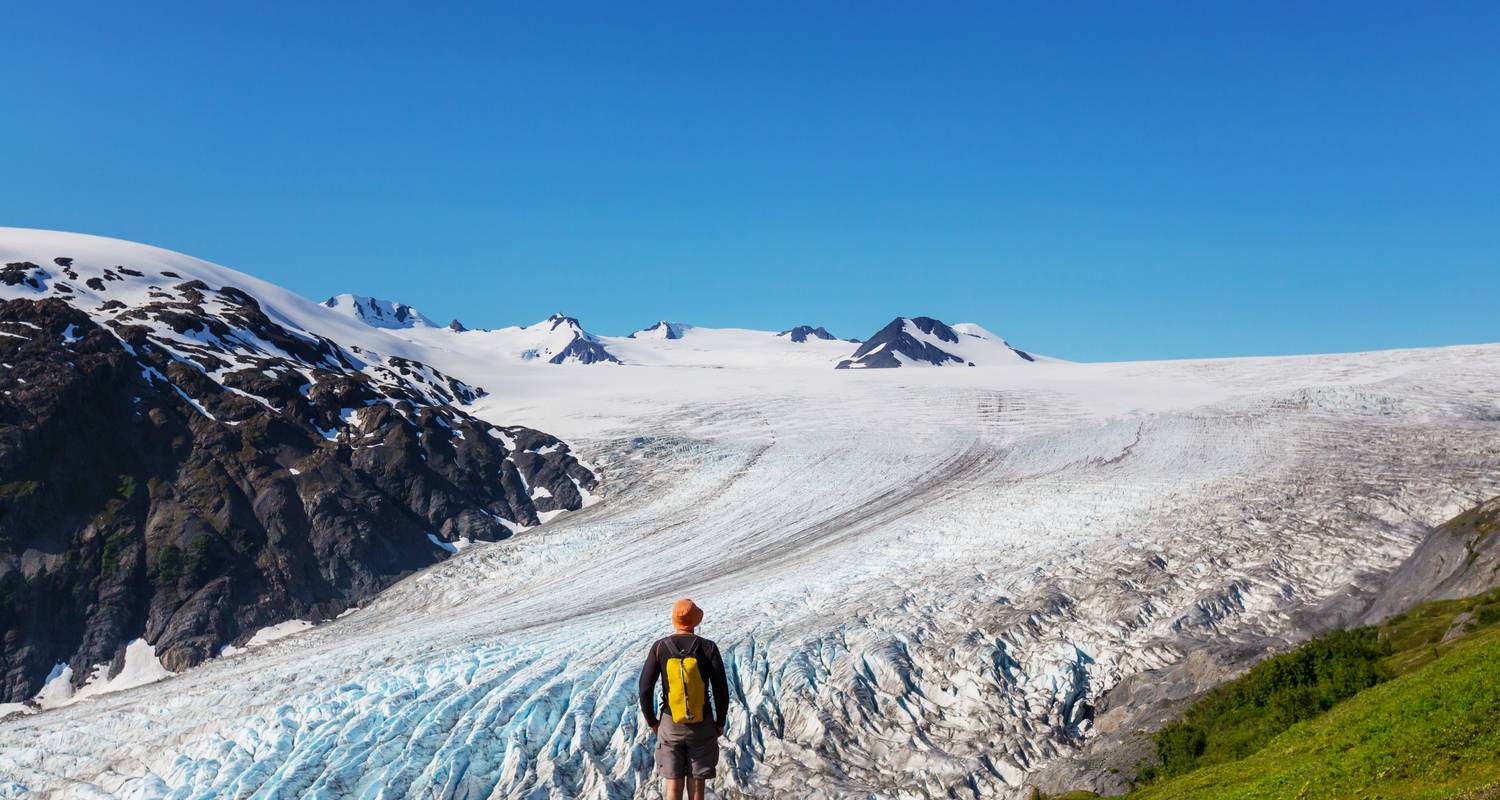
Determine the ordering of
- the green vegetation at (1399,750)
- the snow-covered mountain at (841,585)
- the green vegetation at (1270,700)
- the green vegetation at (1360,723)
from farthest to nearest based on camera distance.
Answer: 1. the snow-covered mountain at (841,585)
2. the green vegetation at (1270,700)
3. the green vegetation at (1360,723)
4. the green vegetation at (1399,750)

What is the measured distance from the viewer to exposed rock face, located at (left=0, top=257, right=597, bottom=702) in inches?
2205

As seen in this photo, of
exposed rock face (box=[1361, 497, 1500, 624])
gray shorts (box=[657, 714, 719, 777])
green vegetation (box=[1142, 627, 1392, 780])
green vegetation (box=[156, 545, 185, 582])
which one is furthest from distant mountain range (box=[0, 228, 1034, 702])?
gray shorts (box=[657, 714, 719, 777])

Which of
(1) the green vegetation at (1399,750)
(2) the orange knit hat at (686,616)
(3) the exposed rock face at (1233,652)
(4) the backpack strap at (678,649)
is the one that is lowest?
(3) the exposed rock face at (1233,652)

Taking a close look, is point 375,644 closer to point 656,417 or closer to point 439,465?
point 439,465

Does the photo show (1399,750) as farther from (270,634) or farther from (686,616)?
(270,634)

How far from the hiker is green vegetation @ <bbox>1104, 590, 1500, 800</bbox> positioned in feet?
21.4

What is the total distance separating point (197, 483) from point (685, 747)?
64152 millimetres

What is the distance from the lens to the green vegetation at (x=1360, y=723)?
11.0 metres

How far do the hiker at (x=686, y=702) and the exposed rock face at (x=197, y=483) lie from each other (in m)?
52.3

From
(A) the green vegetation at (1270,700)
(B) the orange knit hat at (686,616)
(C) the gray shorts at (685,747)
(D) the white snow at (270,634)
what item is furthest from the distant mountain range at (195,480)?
(B) the orange knit hat at (686,616)

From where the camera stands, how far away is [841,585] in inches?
1670

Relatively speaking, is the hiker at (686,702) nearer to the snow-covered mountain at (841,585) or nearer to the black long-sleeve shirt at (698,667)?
the black long-sleeve shirt at (698,667)

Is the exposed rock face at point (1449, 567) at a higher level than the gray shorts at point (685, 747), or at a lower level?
lower

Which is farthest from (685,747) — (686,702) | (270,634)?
(270,634)
